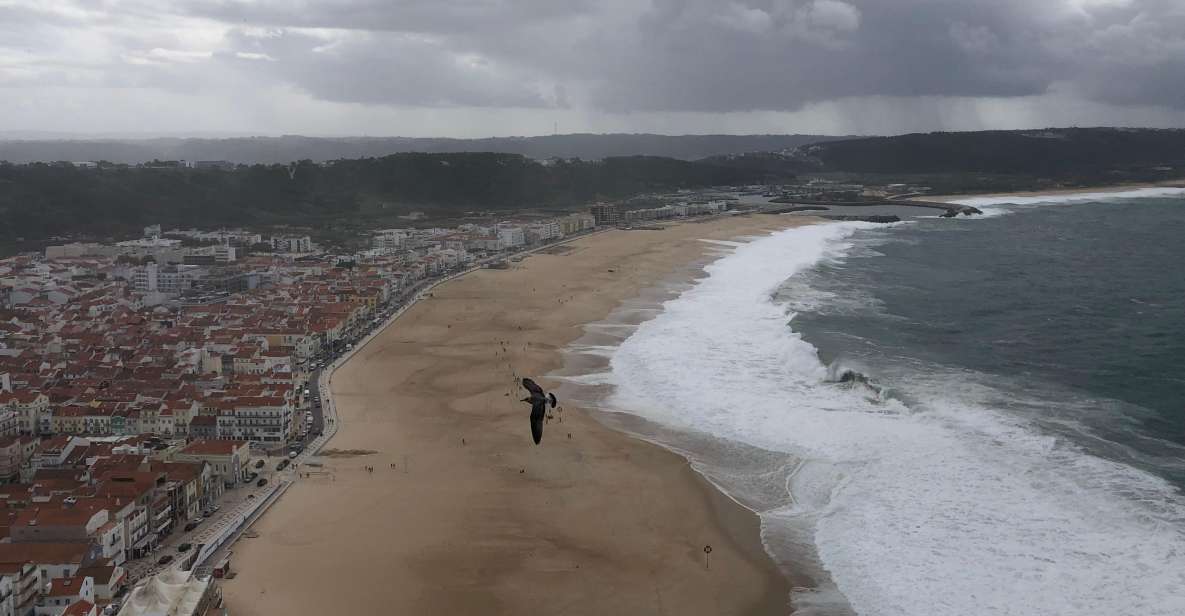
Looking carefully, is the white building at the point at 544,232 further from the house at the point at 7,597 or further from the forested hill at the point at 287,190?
the house at the point at 7,597

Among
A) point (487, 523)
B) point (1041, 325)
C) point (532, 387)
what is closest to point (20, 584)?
point (487, 523)

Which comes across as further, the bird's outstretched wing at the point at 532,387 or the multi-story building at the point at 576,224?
the multi-story building at the point at 576,224

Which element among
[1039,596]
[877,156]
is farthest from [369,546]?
[877,156]

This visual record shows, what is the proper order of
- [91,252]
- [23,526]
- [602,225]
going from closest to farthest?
[23,526] → [91,252] → [602,225]

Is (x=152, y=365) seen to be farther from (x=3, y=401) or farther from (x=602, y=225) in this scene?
(x=602, y=225)

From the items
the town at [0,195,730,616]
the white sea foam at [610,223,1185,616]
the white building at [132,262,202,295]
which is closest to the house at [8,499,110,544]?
the town at [0,195,730,616]

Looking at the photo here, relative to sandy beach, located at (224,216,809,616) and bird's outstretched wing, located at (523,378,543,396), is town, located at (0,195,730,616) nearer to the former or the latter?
sandy beach, located at (224,216,809,616)

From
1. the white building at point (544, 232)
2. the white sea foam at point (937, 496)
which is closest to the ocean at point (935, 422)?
the white sea foam at point (937, 496)
